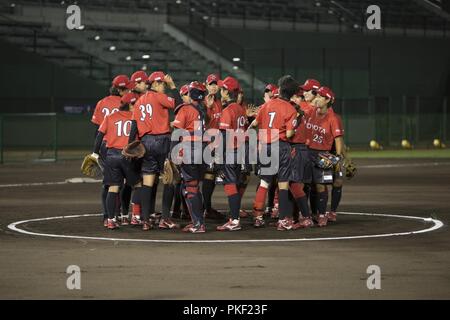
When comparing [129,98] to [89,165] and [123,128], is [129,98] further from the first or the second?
[89,165]

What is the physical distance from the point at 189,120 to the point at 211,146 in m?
0.52

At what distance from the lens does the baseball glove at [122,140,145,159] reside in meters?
15.8

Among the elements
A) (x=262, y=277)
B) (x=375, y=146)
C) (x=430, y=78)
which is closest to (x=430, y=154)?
(x=375, y=146)

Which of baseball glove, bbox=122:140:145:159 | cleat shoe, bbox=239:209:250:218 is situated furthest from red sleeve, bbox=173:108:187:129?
cleat shoe, bbox=239:209:250:218

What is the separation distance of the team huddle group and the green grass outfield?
24.3 meters

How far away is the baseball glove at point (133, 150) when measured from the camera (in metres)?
15.8

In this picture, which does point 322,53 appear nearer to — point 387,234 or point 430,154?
point 430,154

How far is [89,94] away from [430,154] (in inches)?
599

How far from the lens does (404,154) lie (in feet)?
144

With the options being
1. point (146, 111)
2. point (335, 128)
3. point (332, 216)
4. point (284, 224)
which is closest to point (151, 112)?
point (146, 111)

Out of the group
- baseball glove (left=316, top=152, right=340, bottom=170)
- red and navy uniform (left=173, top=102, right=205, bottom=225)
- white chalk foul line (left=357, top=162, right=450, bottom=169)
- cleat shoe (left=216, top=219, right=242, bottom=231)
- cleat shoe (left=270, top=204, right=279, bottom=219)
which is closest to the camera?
red and navy uniform (left=173, top=102, right=205, bottom=225)

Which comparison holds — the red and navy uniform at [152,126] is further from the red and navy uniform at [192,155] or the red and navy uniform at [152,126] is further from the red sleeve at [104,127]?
the red sleeve at [104,127]

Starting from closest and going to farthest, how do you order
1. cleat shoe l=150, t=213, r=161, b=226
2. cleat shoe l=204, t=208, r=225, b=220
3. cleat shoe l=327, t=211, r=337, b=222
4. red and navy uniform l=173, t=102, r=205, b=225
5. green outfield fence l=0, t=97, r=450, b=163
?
red and navy uniform l=173, t=102, r=205, b=225 → cleat shoe l=150, t=213, r=161, b=226 → cleat shoe l=327, t=211, r=337, b=222 → cleat shoe l=204, t=208, r=225, b=220 → green outfield fence l=0, t=97, r=450, b=163

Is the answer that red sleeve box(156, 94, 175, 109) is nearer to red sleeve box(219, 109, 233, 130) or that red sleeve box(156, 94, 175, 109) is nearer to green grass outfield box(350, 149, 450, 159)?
red sleeve box(219, 109, 233, 130)
